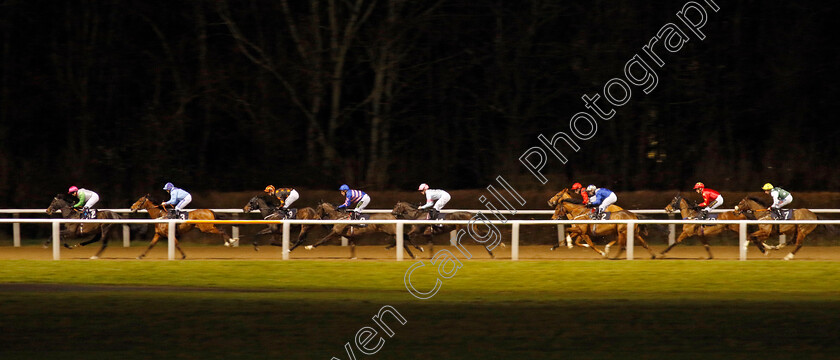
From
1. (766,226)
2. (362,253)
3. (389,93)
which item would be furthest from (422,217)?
(389,93)

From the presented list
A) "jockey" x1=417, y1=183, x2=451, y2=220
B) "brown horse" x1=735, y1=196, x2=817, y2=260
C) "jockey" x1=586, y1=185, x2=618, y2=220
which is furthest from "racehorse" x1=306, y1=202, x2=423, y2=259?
"brown horse" x1=735, y1=196, x2=817, y2=260

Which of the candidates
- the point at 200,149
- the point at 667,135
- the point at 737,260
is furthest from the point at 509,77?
the point at 737,260

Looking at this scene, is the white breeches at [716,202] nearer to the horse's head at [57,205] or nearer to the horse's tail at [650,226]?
the horse's tail at [650,226]

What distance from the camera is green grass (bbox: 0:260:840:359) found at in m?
7.39

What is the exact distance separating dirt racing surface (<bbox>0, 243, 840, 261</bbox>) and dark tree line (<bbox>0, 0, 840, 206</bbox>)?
4.56 m

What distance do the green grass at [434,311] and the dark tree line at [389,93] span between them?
29.0ft

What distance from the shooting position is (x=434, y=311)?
9.26 meters

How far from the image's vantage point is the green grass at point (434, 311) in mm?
7387

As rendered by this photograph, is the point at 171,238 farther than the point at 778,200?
No

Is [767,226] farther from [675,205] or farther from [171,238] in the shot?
[171,238]

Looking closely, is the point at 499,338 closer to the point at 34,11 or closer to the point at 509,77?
the point at 509,77

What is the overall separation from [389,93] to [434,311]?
14.0 metres

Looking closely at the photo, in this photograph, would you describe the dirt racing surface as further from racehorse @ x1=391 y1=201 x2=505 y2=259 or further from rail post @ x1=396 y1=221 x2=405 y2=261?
rail post @ x1=396 y1=221 x2=405 y2=261

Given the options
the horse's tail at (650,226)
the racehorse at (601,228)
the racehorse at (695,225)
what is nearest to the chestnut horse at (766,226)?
the racehorse at (695,225)
